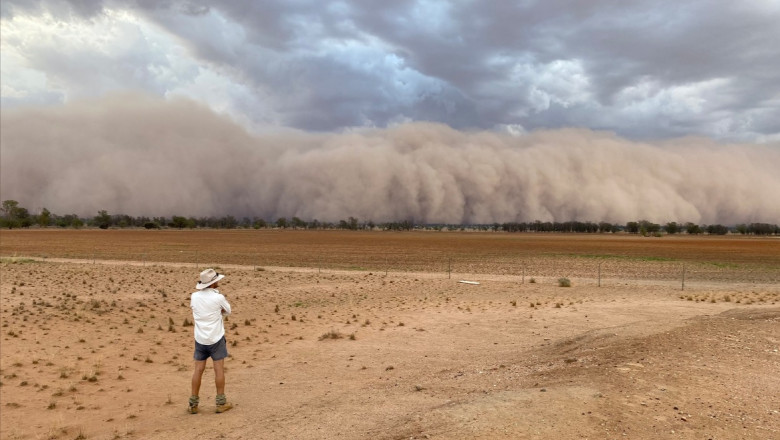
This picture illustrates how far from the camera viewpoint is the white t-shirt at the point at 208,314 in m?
8.90

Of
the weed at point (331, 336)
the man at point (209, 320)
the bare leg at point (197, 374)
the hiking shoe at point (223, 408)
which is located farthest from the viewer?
the weed at point (331, 336)

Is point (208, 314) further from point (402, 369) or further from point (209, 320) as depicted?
point (402, 369)

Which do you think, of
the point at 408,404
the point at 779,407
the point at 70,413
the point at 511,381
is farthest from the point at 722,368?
the point at 70,413

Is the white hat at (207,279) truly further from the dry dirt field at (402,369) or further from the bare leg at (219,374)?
the dry dirt field at (402,369)

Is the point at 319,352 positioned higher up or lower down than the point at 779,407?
lower down

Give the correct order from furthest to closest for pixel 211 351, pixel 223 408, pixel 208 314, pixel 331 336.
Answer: pixel 331 336 < pixel 223 408 < pixel 211 351 < pixel 208 314

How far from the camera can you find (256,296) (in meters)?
26.8

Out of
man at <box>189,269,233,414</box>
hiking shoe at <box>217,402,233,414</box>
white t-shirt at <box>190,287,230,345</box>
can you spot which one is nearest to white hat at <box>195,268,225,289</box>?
man at <box>189,269,233,414</box>

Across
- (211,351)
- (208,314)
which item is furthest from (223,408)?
(208,314)

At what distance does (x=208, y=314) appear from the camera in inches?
351

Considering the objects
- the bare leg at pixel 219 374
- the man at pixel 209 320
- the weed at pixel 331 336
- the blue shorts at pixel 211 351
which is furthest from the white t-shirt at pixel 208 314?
the weed at pixel 331 336

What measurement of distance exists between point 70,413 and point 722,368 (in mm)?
12837

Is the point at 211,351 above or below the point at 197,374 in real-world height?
above

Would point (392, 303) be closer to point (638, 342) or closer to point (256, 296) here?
point (256, 296)
